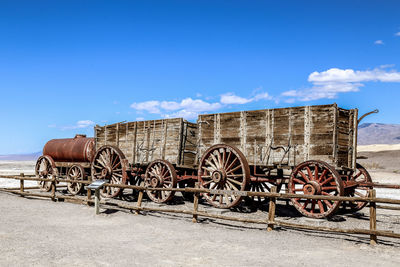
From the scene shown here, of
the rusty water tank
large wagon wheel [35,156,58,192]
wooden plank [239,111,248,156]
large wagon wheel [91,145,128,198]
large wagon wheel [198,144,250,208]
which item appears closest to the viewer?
large wagon wheel [198,144,250,208]

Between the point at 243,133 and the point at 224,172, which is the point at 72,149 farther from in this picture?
the point at 243,133

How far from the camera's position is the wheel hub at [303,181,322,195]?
32.2 feet

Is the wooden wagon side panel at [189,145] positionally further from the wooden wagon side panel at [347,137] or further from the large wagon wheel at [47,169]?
the large wagon wheel at [47,169]

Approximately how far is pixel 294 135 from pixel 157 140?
5586mm

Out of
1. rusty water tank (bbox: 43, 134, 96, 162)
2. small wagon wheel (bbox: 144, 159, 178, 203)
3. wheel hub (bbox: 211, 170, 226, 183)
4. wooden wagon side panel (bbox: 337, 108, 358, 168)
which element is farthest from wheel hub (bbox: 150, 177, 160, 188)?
wooden wagon side panel (bbox: 337, 108, 358, 168)

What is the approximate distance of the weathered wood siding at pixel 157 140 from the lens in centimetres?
1366

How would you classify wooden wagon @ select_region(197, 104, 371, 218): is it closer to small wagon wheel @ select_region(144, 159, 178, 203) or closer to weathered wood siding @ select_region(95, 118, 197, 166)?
weathered wood siding @ select_region(95, 118, 197, 166)

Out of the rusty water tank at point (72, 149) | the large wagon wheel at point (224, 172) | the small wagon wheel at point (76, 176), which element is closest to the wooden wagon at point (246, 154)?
the large wagon wheel at point (224, 172)

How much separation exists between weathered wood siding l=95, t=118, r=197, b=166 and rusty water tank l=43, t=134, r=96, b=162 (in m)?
1.90

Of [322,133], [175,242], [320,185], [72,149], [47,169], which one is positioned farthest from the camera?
[47,169]

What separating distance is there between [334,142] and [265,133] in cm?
210

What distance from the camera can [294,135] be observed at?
10.8 meters

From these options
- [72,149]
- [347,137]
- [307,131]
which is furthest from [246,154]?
[72,149]

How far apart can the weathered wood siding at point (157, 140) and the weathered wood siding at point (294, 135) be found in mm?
2040
